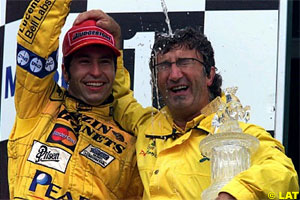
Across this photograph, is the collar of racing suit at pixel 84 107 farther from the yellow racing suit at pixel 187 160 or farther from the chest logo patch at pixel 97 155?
the chest logo patch at pixel 97 155

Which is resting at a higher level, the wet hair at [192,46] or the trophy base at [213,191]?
the wet hair at [192,46]

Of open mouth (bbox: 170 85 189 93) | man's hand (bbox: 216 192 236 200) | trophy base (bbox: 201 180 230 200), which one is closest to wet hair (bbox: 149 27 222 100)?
open mouth (bbox: 170 85 189 93)

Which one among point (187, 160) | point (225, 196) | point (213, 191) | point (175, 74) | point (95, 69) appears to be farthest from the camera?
point (95, 69)

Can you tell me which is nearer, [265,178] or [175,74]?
[265,178]

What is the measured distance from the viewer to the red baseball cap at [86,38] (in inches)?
172

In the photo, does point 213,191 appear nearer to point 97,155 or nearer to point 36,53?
point 97,155

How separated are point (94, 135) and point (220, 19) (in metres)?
0.92

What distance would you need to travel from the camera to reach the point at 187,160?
13.4 ft

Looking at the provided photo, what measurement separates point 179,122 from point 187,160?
255mm

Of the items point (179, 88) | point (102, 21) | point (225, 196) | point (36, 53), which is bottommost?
point (225, 196)

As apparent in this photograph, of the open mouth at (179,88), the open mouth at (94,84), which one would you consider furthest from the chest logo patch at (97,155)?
the open mouth at (179,88)

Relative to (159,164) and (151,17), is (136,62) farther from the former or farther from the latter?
(159,164)

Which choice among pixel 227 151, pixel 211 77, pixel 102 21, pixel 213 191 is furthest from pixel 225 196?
pixel 102 21

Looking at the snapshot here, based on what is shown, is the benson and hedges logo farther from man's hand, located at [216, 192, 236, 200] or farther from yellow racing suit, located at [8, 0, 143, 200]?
man's hand, located at [216, 192, 236, 200]
